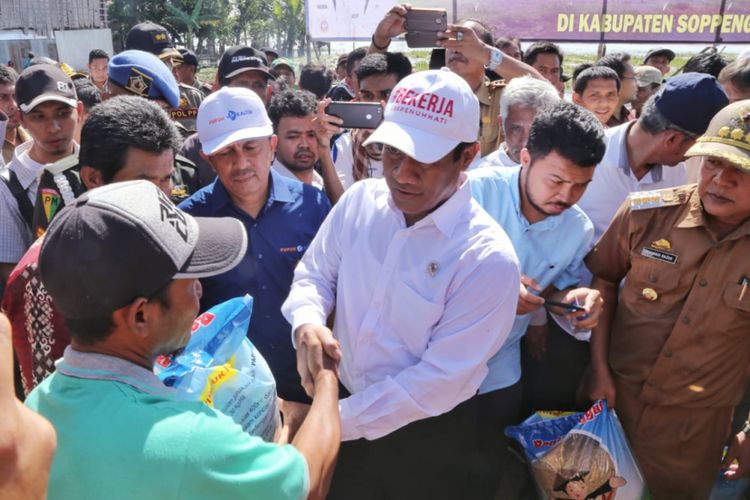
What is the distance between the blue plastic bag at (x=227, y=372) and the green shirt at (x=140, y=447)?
0.21 m

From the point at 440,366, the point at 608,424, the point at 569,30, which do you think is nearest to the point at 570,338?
the point at 608,424

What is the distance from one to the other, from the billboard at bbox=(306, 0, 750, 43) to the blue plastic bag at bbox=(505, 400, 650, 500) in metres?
12.2

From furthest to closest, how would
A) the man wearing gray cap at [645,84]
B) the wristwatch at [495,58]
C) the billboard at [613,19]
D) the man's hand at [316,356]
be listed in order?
the billboard at [613,19]
the man wearing gray cap at [645,84]
the wristwatch at [495,58]
the man's hand at [316,356]

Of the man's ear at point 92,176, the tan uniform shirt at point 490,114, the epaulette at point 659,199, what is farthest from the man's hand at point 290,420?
the tan uniform shirt at point 490,114

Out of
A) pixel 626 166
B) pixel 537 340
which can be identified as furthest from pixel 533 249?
pixel 626 166

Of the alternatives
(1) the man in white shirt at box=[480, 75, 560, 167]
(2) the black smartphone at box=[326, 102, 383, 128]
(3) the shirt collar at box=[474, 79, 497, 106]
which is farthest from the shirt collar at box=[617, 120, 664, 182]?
(3) the shirt collar at box=[474, 79, 497, 106]

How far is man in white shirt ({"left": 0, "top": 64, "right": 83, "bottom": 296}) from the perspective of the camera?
2.74 m

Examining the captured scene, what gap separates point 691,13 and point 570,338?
41.5 feet

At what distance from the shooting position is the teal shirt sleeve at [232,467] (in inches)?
44.5

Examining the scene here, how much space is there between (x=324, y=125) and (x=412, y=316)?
1.90 metres

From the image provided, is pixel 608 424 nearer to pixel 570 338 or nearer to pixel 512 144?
pixel 570 338

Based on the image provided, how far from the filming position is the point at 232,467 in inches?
45.7

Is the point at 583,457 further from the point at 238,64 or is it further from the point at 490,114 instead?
the point at 238,64

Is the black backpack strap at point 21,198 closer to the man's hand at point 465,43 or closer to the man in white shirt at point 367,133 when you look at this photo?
the man in white shirt at point 367,133
